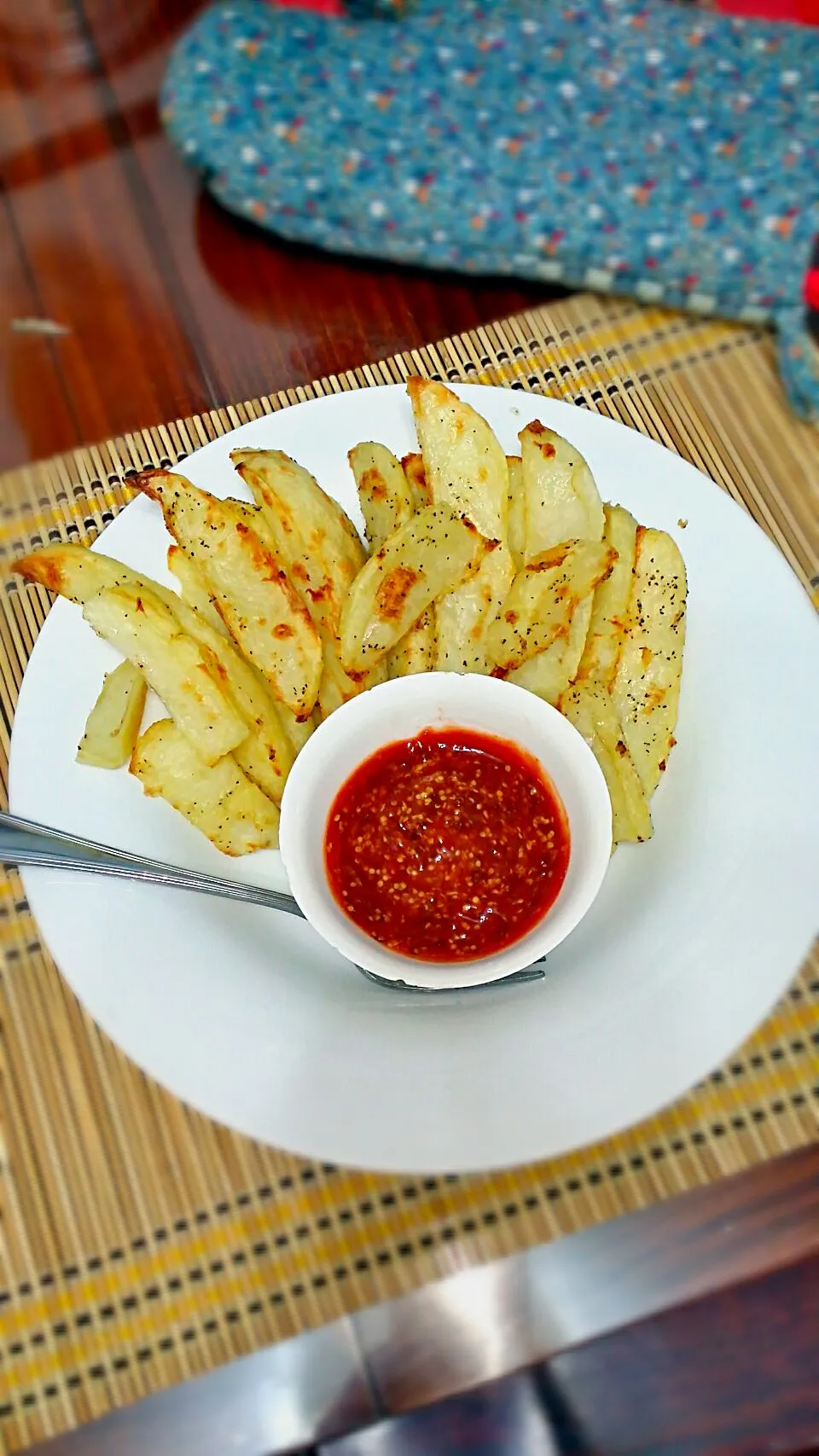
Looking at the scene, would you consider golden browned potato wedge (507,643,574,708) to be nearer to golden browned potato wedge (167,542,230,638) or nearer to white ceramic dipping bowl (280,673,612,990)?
white ceramic dipping bowl (280,673,612,990)

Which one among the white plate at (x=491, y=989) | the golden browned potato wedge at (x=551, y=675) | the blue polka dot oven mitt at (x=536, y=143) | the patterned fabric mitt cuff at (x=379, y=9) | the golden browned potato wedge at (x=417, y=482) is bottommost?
the white plate at (x=491, y=989)

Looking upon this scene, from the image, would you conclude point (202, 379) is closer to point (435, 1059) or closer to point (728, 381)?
point (728, 381)

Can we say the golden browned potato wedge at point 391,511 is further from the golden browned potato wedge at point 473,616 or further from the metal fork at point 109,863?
the metal fork at point 109,863

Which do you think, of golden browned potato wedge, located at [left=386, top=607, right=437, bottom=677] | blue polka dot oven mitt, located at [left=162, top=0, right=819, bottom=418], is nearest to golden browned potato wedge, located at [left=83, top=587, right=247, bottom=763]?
golden browned potato wedge, located at [left=386, top=607, right=437, bottom=677]

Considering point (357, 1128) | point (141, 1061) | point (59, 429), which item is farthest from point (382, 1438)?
point (59, 429)

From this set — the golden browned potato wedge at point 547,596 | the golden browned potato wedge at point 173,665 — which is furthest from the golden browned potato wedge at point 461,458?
the golden browned potato wedge at point 173,665

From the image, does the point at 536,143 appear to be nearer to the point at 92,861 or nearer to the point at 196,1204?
the point at 92,861
